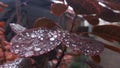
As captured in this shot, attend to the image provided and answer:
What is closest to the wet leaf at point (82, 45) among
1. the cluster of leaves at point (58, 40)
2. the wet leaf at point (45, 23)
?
the cluster of leaves at point (58, 40)

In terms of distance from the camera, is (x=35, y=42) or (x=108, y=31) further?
(x=108, y=31)

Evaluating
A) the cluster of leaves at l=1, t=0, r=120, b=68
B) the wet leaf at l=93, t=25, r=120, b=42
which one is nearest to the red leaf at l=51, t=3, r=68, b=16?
the cluster of leaves at l=1, t=0, r=120, b=68

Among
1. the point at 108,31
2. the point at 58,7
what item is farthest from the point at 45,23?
the point at 108,31

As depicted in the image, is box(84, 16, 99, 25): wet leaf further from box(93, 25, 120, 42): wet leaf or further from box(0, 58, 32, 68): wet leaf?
box(0, 58, 32, 68): wet leaf

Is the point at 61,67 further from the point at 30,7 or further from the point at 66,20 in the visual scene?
the point at 30,7

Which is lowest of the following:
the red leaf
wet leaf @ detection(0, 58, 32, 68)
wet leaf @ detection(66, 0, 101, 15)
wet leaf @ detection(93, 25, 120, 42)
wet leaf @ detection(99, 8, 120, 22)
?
wet leaf @ detection(0, 58, 32, 68)

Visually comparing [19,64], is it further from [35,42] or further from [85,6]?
[85,6]

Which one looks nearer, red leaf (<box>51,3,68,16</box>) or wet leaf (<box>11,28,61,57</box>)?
wet leaf (<box>11,28,61,57</box>)

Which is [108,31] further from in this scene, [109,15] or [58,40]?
[58,40]

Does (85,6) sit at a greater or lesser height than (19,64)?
greater
